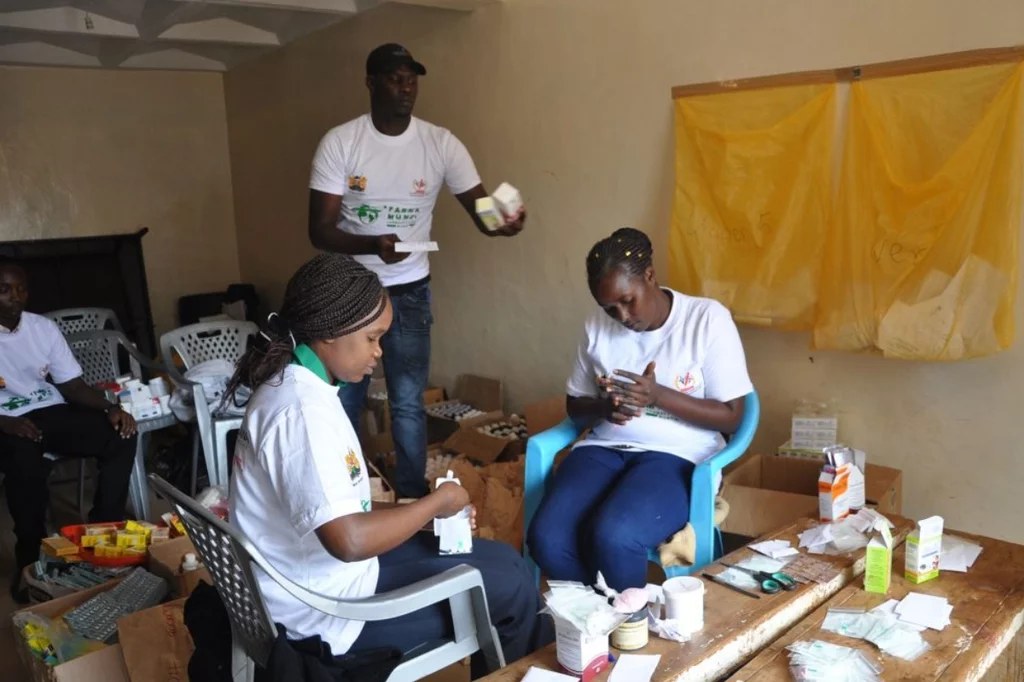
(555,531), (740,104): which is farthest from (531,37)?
(555,531)

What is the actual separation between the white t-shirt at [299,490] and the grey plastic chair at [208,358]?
176 centimetres

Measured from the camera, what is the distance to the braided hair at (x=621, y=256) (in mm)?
2244

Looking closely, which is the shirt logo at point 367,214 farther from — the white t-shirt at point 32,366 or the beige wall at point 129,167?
the beige wall at point 129,167

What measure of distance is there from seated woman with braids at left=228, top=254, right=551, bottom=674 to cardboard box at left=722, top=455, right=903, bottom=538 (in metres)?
1.21

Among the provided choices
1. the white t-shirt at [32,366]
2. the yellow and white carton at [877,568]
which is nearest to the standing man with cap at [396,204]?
the white t-shirt at [32,366]

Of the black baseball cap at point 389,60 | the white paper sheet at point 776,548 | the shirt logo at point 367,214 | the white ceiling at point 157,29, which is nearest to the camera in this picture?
the white paper sheet at point 776,548

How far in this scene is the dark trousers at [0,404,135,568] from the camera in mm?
3215

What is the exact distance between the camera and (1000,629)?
158cm

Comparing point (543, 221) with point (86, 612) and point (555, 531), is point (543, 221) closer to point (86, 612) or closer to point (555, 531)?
point (555, 531)

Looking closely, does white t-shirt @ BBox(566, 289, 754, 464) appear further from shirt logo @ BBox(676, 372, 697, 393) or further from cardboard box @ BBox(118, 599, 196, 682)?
cardboard box @ BBox(118, 599, 196, 682)

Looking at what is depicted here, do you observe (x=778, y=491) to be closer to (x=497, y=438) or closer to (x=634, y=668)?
(x=497, y=438)

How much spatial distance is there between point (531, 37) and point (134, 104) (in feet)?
12.5

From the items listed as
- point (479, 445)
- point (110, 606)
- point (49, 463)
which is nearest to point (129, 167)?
point (49, 463)

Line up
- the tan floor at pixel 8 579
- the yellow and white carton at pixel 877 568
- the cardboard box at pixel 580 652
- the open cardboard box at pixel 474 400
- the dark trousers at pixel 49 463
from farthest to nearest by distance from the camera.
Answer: the open cardboard box at pixel 474 400
the dark trousers at pixel 49 463
the tan floor at pixel 8 579
the yellow and white carton at pixel 877 568
the cardboard box at pixel 580 652
